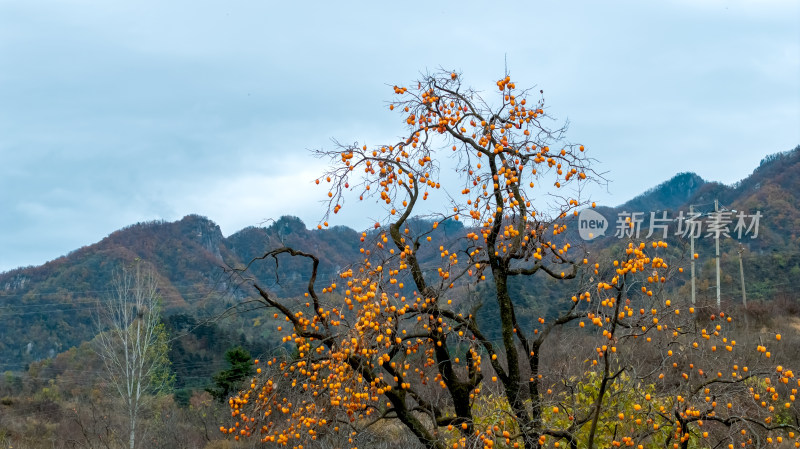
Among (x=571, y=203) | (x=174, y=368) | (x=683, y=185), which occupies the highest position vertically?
(x=683, y=185)

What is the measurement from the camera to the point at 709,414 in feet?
18.4

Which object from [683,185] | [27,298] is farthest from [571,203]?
[683,185]

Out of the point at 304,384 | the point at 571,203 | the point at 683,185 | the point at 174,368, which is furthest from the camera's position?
the point at 683,185

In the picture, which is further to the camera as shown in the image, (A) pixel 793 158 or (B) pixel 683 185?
(B) pixel 683 185

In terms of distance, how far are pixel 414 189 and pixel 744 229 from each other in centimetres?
3384

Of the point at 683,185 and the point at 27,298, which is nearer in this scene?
the point at 27,298

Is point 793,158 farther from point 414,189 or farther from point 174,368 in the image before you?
point 414,189

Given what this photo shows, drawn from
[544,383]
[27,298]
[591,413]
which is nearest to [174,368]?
[27,298]

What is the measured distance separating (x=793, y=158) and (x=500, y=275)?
44.4m

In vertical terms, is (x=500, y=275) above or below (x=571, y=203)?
below

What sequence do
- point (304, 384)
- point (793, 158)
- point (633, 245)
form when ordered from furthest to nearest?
point (793, 158) → point (304, 384) → point (633, 245)

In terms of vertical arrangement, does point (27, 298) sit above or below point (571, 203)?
below

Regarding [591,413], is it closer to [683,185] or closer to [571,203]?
[571,203]

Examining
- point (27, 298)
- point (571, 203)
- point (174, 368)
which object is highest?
point (571, 203)
